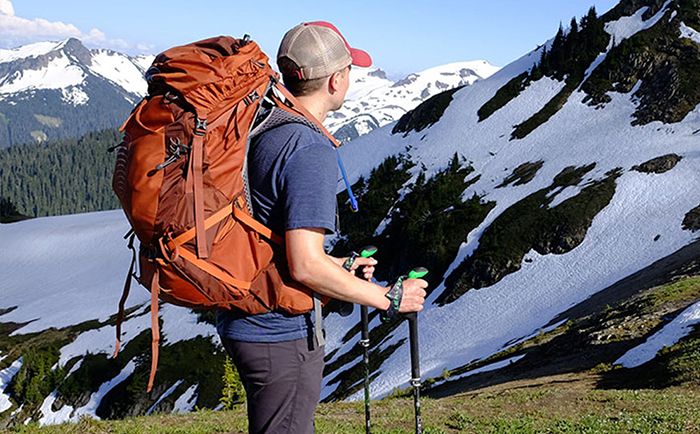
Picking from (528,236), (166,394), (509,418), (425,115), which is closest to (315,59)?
(509,418)

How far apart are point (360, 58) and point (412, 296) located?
80.1 inches

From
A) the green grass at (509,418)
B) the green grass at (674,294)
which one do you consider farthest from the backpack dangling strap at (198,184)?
the green grass at (674,294)

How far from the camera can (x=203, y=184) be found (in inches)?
169

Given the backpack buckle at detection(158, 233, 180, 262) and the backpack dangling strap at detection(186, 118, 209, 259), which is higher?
the backpack dangling strap at detection(186, 118, 209, 259)

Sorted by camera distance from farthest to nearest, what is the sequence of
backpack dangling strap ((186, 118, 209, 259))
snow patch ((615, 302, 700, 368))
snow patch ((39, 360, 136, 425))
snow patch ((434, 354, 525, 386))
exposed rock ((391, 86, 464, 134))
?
exposed rock ((391, 86, 464, 134)) → snow patch ((39, 360, 136, 425)) → snow patch ((434, 354, 525, 386)) → snow patch ((615, 302, 700, 368)) → backpack dangling strap ((186, 118, 209, 259))

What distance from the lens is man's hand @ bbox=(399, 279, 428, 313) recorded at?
502cm

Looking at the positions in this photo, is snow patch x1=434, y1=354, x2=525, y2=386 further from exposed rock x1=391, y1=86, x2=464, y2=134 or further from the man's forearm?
exposed rock x1=391, y1=86, x2=464, y2=134

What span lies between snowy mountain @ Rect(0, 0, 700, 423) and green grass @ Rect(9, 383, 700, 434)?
688cm

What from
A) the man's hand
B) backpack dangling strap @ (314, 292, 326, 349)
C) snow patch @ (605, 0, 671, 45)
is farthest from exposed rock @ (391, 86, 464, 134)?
backpack dangling strap @ (314, 292, 326, 349)

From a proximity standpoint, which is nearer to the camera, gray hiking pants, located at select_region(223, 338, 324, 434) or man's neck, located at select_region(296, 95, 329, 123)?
gray hiking pants, located at select_region(223, 338, 324, 434)

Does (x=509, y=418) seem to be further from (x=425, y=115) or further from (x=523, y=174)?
(x=425, y=115)

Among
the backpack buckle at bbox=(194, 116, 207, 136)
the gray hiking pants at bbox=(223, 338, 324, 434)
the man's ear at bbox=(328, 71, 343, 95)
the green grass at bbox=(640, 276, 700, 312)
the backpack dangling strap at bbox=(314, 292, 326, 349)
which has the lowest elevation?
the green grass at bbox=(640, 276, 700, 312)

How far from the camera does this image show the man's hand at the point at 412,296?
Result: 5.02 meters

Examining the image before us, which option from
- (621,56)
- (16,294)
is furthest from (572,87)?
(16,294)
